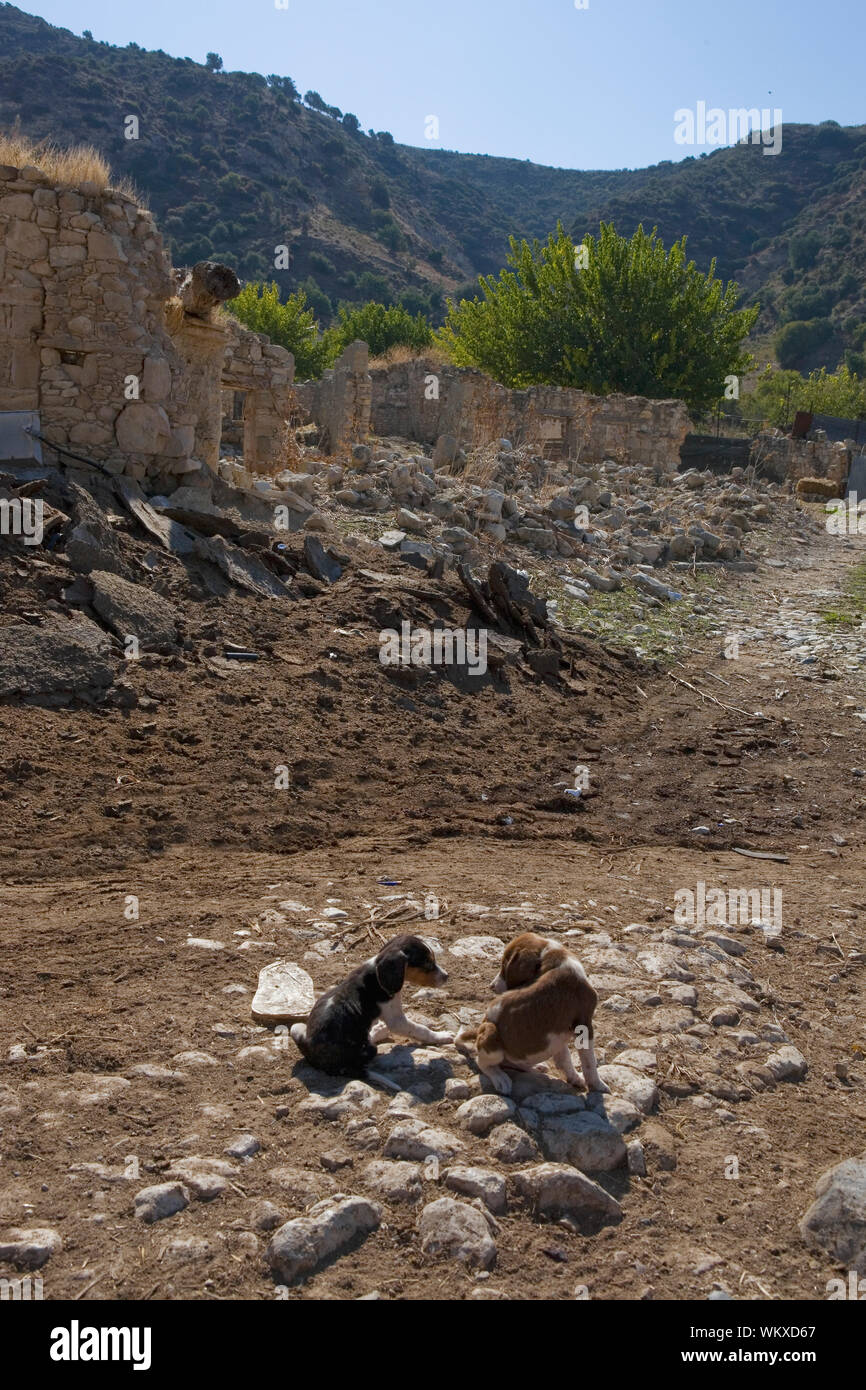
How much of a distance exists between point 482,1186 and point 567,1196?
0.23 meters

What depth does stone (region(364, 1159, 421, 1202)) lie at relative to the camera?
2.84 metres

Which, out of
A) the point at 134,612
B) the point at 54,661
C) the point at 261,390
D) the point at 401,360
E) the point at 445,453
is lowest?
the point at 54,661

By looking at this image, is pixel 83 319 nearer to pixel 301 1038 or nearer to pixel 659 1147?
pixel 301 1038

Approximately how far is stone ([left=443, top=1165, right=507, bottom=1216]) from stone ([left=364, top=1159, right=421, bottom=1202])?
0.09 meters

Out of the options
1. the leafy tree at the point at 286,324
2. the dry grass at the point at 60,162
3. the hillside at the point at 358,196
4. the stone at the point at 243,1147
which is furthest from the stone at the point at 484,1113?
the hillside at the point at 358,196

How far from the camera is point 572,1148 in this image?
3.07 m

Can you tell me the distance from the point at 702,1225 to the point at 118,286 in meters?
7.79

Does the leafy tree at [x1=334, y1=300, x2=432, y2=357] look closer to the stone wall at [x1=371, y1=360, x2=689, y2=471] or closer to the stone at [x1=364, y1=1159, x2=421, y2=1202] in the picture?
the stone wall at [x1=371, y1=360, x2=689, y2=471]

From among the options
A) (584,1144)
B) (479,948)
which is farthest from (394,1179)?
(479,948)

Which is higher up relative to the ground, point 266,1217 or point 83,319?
point 83,319

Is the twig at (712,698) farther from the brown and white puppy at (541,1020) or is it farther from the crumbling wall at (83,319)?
the brown and white puppy at (541,1020)

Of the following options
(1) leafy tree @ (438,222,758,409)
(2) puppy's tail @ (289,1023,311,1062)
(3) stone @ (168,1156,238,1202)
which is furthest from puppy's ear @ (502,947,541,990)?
(1) leafy tree @ (438,222,758,409)

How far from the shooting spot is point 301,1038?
3.41m
